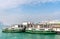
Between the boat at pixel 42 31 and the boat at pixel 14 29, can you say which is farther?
the boat at pixel 14 29

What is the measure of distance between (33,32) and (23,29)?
3.77 meters

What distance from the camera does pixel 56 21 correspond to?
27.3 meters

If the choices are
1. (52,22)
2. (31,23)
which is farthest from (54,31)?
(31,23)

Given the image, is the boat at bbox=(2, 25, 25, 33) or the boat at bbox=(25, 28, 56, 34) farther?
the boat at bbox=(2, 25, 25, 33)

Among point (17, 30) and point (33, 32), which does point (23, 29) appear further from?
point (33, 32)

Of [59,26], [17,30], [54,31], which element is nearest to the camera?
[54,31]

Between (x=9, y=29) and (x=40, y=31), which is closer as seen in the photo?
(x=40, y=31)

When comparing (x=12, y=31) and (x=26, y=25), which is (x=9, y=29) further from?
(x=26, y=25)

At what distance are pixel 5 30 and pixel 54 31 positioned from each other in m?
8.49

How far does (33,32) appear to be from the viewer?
24031mm

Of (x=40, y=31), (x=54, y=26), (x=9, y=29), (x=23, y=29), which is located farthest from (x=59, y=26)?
(x=9, y=29)

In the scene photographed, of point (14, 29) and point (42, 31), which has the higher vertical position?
point (14, 29)

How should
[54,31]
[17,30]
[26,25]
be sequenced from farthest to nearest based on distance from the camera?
[26,25] → [17,30] → [54,31]

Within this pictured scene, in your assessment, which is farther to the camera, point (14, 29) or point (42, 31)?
point (14, 29)
